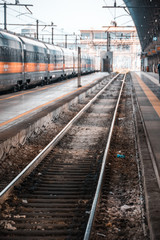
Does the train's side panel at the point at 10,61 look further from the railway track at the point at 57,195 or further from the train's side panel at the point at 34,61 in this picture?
the railway track at the point at 57,195

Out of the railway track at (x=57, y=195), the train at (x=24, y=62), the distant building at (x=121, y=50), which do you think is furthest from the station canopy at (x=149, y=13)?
the distant building at (x=121, y=50)

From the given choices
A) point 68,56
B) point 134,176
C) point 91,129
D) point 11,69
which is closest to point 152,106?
point 91,129

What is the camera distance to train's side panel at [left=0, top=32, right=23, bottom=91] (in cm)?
1870

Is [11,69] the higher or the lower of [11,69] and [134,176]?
the higher

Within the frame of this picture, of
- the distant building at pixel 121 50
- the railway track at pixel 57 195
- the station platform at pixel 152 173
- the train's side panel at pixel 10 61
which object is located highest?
the distant building at pixel 121 50

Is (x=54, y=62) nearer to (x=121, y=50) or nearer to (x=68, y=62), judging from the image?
(x=68, y=62)

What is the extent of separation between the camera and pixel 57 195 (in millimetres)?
6199

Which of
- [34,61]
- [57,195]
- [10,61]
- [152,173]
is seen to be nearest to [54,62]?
[34,61]

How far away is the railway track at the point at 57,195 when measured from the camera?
4.85 metres

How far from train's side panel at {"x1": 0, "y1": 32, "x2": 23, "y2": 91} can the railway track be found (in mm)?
9608

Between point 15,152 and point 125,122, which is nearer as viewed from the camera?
point 15,152

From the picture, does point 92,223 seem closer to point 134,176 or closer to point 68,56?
point 134,176

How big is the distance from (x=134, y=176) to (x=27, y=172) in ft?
6.67

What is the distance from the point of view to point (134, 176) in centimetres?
726
